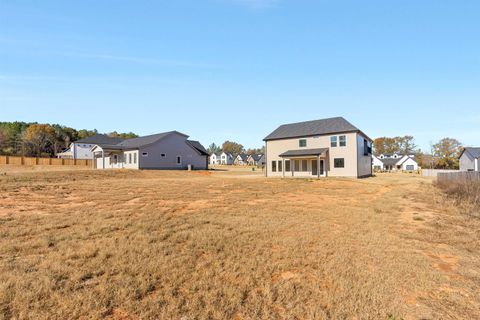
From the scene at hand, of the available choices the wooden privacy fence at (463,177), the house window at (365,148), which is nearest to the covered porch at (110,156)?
the house window at (365,148)

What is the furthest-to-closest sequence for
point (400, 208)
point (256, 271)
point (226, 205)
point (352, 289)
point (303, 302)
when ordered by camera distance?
point (400, 208), point (226, 205), point (256, 271), point (352, 289), point (303, 302)

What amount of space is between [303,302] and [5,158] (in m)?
60.2

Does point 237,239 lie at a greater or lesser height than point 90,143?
lesser

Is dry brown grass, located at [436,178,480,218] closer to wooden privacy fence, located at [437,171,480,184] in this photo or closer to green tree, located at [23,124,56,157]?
wooden privacy fence, located at [437,171,480,184]

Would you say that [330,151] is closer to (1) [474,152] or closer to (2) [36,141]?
(1) [474,152]

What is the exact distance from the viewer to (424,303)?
4.57m

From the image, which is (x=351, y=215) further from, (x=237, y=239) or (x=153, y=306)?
(x=153, y=306)

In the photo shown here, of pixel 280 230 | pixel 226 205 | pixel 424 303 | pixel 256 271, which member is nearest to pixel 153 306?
pixel 256 271

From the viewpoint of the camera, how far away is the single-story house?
33.0 m

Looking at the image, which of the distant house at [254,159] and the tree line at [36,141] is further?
the distant house at [254,159]

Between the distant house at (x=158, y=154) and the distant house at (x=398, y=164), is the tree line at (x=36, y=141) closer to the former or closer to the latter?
the distant house at (x=158, y=154)

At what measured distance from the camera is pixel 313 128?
37406mm

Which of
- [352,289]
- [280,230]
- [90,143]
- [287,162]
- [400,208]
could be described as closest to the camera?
[352,289]

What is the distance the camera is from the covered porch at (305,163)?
3391cm
